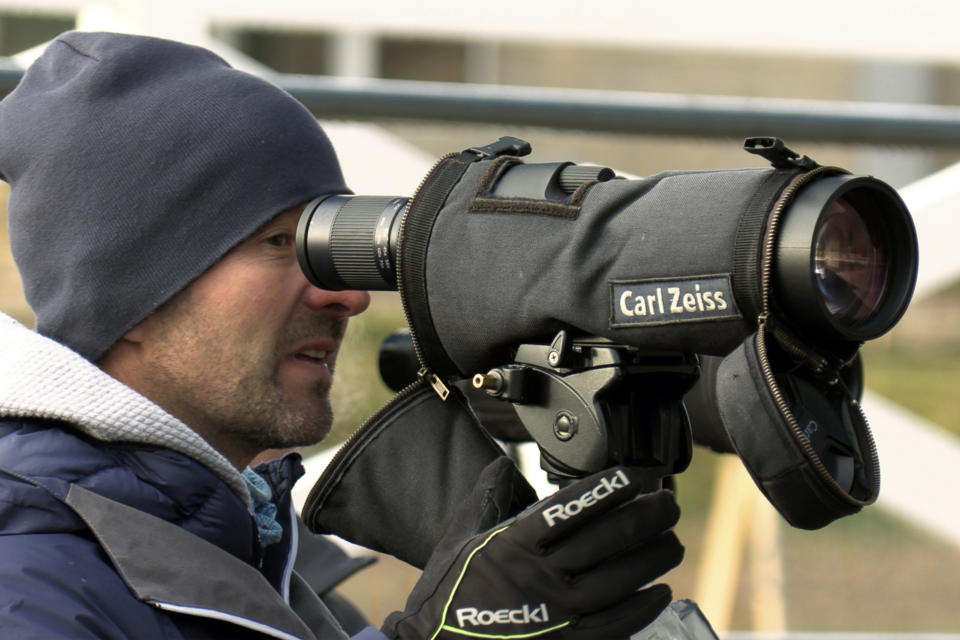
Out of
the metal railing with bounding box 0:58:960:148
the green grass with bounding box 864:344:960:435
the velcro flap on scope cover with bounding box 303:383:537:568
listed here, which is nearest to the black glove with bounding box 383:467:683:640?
the velcro flap on scope cover with bounding box 303:383:537:568

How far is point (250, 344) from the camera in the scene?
160 cm

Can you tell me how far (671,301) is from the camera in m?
1.22

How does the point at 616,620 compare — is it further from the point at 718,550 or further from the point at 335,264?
the point at 718,550

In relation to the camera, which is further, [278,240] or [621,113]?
[621,113]

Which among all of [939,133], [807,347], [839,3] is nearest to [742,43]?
[839,3]

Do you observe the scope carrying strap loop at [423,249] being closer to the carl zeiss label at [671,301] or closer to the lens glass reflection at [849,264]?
the carl zeiss label at [671,301]

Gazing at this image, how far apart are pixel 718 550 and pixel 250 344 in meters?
2.44

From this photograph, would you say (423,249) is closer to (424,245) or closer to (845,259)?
(424,245)

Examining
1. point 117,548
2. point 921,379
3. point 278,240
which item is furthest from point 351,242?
point 921,379

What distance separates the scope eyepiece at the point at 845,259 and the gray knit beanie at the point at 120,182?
67cm

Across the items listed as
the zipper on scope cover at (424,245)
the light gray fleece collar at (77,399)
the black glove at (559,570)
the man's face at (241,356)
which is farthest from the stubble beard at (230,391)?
the black glove at (559,570)

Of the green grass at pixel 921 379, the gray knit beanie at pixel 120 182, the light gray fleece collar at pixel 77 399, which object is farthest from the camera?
the green grass at pixel 921 379

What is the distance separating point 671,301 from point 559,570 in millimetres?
245

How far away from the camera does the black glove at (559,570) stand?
4.04ft
